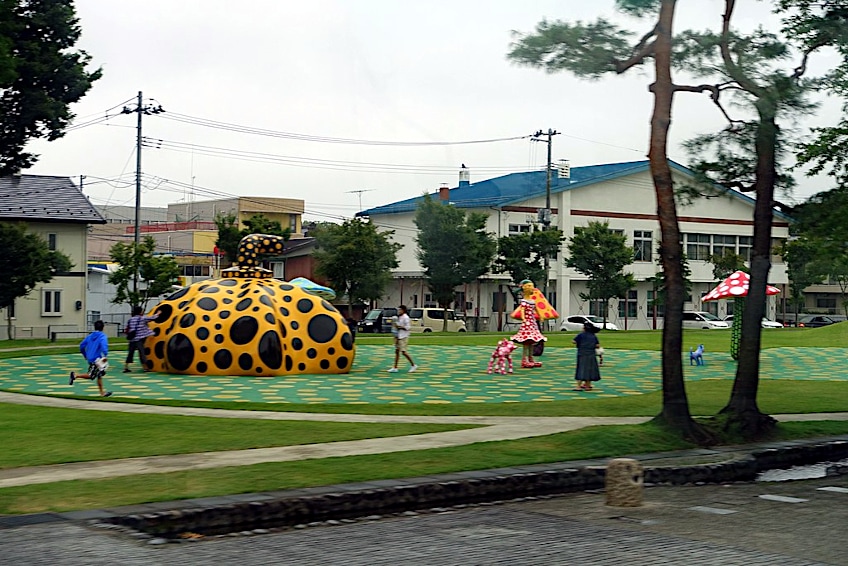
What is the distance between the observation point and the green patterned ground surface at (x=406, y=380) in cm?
2231

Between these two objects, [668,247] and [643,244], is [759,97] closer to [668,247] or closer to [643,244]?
[668,247]

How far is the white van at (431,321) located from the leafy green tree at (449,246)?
6.01 feet

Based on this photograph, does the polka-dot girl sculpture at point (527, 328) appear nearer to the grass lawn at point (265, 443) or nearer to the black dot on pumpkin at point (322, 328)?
the black dot on pumpkin at point (322, 328)

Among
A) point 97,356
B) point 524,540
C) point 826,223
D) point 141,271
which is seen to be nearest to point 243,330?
point 97,356

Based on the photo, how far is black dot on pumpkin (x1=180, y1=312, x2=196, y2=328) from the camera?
27.0 meters

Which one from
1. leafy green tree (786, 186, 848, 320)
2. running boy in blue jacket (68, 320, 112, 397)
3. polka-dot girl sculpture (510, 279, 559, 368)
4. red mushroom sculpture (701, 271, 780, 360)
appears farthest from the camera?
red mushroom sculpture (701, 271, 780, 360)

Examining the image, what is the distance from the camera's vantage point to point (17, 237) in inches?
1542

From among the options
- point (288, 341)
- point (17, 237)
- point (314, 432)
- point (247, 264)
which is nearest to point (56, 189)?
point (17, 237)

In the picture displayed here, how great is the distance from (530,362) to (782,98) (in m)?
15.7

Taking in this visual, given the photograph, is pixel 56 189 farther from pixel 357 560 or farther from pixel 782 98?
pixel 357 560

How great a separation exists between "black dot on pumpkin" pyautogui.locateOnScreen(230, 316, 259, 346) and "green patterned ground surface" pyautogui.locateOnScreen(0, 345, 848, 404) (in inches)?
43.4

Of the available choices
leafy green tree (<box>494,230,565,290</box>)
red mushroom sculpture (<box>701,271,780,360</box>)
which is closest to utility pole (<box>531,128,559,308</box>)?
leafy green tree (<box>494,230,565,290</box>)

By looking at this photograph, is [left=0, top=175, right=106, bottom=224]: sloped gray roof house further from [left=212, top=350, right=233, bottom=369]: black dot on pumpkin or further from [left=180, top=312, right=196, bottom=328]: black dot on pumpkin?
[left=212, top=350, right=233, bottom=369]: black dot on pumpkin

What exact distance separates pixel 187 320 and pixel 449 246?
115ft
